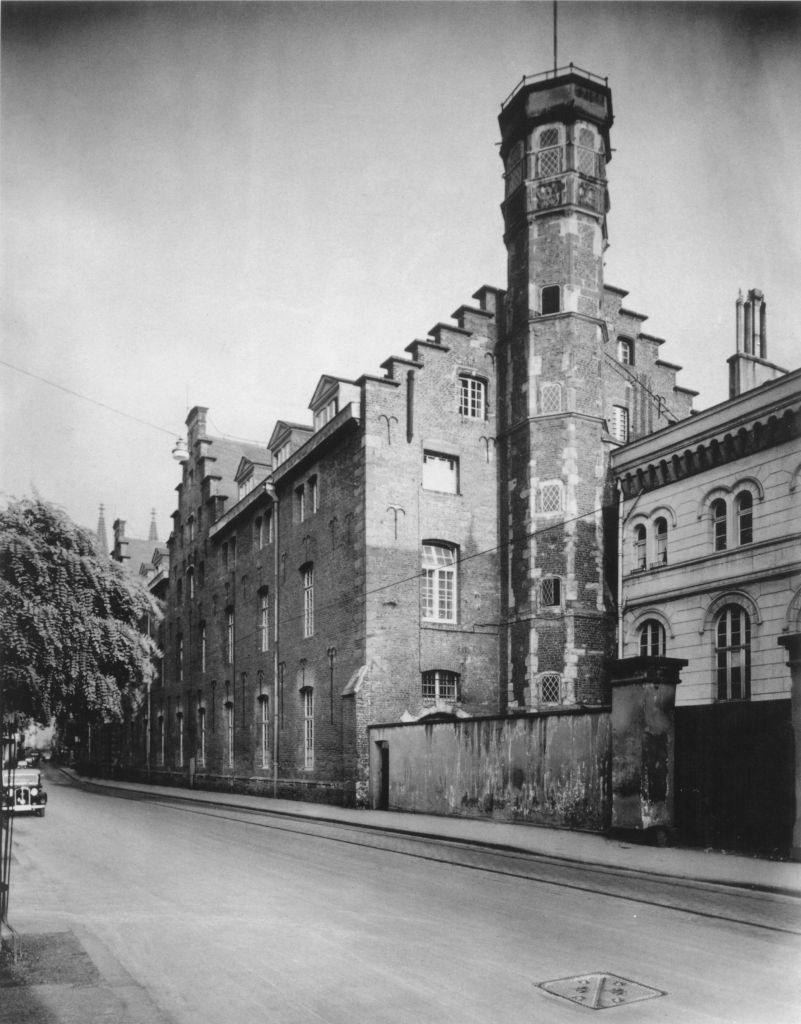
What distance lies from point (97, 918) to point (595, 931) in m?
4.69

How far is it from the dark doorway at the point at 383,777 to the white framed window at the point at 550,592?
5687 millimetres

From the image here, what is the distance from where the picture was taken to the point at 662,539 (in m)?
24.9

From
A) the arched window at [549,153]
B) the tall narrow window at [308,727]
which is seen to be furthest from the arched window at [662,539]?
the tall narrow window at [308,727]

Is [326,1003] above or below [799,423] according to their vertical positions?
below

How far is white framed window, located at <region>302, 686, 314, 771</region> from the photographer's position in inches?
1149

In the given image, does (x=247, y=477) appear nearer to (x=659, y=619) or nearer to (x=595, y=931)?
(x=659, y=619)

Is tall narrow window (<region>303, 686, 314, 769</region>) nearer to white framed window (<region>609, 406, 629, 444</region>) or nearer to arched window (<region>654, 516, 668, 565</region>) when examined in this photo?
arched window (<region>654, 516, 668, 565</region>)

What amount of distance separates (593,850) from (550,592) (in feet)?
38.8

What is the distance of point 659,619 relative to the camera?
80.4ft

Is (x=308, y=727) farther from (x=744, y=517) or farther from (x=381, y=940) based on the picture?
(x=381, y=940)

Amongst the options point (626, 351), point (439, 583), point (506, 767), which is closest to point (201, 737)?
point (439, 583)

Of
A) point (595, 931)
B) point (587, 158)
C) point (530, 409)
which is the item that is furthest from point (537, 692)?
point (595, 931)

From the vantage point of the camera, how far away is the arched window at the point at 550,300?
27.0m

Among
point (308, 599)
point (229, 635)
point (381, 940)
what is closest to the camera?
point (381, 940)
